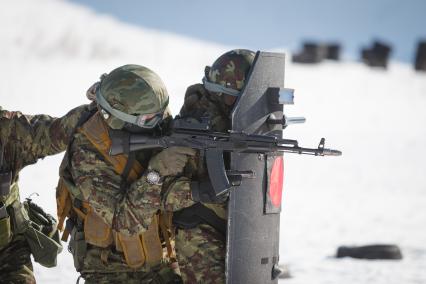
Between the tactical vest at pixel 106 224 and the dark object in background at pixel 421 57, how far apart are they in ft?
116

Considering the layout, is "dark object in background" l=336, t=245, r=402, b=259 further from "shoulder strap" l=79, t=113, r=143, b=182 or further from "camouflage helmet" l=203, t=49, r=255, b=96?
"shoulder strap" l=79, t=113, r=143, b=182

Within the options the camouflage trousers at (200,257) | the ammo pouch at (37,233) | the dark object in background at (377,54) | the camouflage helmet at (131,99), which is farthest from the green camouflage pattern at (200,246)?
the dark object in background at (377,54)

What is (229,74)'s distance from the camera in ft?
14.7

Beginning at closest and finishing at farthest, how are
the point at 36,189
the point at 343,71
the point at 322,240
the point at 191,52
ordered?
1. the point at 322,240
2. the point at 36,189
3. the point at 343,71
4. the point at 191,52

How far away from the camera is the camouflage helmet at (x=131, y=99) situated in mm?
4172

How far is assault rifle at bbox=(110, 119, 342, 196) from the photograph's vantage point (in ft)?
13.6

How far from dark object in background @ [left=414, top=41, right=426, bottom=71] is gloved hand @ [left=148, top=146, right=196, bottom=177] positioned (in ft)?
116

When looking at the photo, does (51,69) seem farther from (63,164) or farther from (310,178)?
(63,164)

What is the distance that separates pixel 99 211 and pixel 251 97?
1.02m

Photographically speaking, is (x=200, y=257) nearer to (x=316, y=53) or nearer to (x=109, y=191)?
(x=109, y=191)

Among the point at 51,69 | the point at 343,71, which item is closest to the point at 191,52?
the point at 343,71

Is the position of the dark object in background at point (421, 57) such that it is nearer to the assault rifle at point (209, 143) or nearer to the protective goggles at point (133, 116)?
the assault rifle at point (209, 143)

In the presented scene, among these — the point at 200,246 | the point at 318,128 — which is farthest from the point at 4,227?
the point at 318,128

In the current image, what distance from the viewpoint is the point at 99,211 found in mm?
4133
